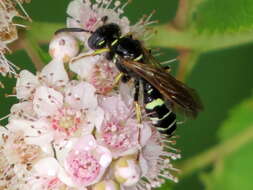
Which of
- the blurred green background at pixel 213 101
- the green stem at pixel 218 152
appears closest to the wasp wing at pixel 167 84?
the blurred green background at pixel 213 101

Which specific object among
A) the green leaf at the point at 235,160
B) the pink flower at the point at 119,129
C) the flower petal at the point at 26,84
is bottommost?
the green leaf at the point at 235,160

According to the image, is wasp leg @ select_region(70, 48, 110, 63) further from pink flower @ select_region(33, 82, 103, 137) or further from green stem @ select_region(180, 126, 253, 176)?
green stem @ select_region(180, 126, 253, 176)

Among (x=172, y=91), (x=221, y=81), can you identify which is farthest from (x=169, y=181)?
(x=221, y=81)

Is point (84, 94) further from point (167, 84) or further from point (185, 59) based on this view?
point (185, 59)

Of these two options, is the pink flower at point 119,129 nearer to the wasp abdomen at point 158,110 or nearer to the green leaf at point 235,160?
the wasp abdomen at point 158,110

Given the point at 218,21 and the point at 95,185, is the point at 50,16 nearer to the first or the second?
the point at 218,21

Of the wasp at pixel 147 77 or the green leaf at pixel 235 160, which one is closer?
the wasp at pixel 147 77

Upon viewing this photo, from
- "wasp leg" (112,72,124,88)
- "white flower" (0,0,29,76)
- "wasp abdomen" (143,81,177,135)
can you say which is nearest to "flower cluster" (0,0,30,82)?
"white flower" (0,0,29,76)
